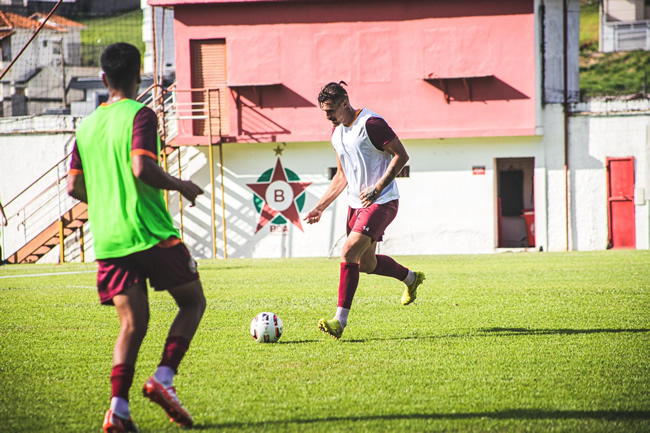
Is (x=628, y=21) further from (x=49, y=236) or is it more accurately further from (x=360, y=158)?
(x=360, y=158)

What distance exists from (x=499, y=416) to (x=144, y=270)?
6.52ft

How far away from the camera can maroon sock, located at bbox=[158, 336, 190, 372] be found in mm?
4305

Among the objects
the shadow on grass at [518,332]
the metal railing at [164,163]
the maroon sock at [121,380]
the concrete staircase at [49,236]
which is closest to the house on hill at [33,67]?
the metal railing at [164,163]

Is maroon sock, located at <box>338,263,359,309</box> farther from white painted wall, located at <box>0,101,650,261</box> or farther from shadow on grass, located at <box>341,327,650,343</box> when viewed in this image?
white painted wall, located at <box>0,101,650,261</box>

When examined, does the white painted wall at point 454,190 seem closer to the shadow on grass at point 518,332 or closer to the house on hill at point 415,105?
the house on hill at point 415,105

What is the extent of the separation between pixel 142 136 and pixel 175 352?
43.7 inches

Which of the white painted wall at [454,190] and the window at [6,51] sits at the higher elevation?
the window at [6,51]

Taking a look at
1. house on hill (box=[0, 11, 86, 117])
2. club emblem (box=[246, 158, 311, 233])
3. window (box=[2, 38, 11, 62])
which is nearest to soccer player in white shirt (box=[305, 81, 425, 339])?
club emblem (box=[246, 158, 311, 233])

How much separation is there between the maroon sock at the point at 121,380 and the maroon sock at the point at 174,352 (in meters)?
0.19

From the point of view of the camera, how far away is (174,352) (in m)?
4.34

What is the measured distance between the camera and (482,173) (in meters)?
25.2

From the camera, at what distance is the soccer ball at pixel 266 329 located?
705cm

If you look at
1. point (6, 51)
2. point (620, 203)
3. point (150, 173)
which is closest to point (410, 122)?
point (620, 203)

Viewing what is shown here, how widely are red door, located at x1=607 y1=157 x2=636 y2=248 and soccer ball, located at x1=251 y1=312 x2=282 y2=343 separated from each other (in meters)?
19.8
